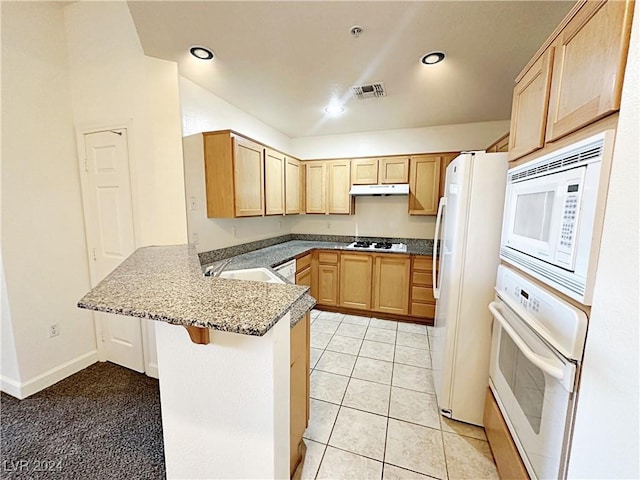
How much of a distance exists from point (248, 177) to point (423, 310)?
2568mm

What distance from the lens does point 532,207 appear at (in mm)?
1151

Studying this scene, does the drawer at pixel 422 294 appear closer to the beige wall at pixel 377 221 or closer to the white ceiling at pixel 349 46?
the beige wall at pixel 377 221

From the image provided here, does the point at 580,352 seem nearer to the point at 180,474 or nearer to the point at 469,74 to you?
the point at 180,474

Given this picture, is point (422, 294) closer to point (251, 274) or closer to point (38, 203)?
point (251, 274)

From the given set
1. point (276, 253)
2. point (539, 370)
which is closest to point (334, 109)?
point (276, 253)

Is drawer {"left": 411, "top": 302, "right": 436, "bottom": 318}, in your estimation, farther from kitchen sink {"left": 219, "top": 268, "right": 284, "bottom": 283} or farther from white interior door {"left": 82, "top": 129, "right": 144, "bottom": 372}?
white interior door {"left": 82, "top": 129, "right": 144, "bottom": 372}

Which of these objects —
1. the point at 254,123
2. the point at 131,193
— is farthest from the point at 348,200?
the point at 131,193

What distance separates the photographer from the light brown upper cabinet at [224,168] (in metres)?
2.45

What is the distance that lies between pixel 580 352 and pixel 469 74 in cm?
226

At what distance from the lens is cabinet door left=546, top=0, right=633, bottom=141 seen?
0.73 metres

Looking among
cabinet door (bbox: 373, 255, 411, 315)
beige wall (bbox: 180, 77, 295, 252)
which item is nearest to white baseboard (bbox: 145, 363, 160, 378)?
beige wall (bbox: 180, 77, 295, 252)

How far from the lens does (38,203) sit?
6.76ft

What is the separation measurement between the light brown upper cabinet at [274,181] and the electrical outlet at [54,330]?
2.05 metres

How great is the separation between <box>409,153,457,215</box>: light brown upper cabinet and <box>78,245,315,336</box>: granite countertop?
273 centimetres
